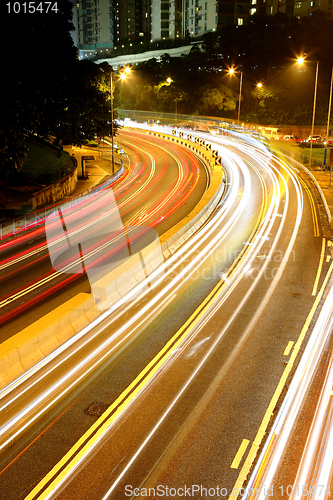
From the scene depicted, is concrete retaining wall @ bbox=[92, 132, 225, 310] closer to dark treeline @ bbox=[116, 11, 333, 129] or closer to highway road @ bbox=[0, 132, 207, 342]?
highway road @ bbox=[0, 132, 207, 342]

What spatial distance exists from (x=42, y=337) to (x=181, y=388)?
12.9 feet

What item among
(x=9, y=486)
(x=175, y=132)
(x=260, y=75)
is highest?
(x=260, y=75)

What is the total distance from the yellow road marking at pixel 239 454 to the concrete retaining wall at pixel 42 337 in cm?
552

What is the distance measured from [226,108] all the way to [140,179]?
46014mm

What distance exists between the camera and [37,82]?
27375 millimetres

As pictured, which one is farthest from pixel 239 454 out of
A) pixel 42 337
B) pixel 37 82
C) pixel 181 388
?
pixel 37 82

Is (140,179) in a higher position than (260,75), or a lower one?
lower

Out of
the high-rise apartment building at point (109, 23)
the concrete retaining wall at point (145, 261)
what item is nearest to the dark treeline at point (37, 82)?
the concrete retaining wall at point (145, 261)

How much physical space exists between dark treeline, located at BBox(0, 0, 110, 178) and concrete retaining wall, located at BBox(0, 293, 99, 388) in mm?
16749

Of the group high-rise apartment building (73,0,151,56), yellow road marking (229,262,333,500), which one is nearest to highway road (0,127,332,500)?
yellow road marking (229,262,333,500)

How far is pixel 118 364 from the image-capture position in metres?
11.3

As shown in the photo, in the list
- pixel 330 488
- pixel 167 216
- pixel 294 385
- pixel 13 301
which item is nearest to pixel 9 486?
pixel 330 488

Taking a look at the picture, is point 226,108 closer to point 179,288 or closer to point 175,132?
point 175,132

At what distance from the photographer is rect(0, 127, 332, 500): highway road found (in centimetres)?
785
